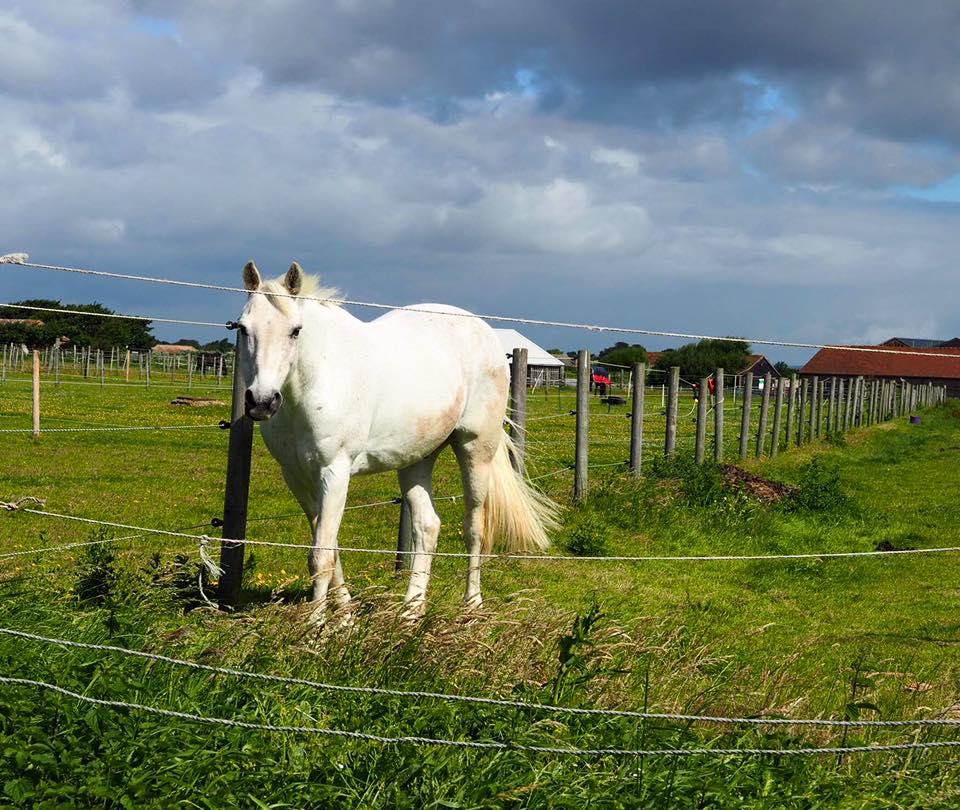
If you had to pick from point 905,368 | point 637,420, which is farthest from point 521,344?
point 637,420

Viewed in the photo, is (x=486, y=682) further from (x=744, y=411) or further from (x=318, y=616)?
(x=744, y=411)

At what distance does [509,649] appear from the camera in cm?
465

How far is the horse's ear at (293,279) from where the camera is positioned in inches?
207

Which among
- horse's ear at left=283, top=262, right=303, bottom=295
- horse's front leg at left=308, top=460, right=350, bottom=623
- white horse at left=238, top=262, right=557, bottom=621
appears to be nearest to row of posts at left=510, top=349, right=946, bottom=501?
white horse at left=238, top=262, right=557, bottom=621

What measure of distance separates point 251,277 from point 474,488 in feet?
8.97

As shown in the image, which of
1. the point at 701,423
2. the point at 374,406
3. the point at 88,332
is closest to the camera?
the point at 374,406

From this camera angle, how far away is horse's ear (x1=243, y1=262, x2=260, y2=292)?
5.14 meters

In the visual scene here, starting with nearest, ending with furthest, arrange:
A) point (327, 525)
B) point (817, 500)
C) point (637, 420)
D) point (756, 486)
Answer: point (327, 525)
point (817, 500)
point (756, 486)
point (637, 420)

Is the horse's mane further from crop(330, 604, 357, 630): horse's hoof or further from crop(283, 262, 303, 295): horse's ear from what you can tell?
crop(330, 604, 357, 630): horse's hoof

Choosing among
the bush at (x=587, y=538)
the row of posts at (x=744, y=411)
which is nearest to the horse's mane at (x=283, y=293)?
the row of posts at (x=744, y=411)

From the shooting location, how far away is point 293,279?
17.3ft

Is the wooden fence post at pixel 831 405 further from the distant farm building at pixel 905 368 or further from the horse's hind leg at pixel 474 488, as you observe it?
the distant farm building at pixel 905 368

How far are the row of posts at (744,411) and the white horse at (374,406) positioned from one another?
1.39 m

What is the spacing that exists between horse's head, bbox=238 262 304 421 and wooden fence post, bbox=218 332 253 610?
80 centimetres
